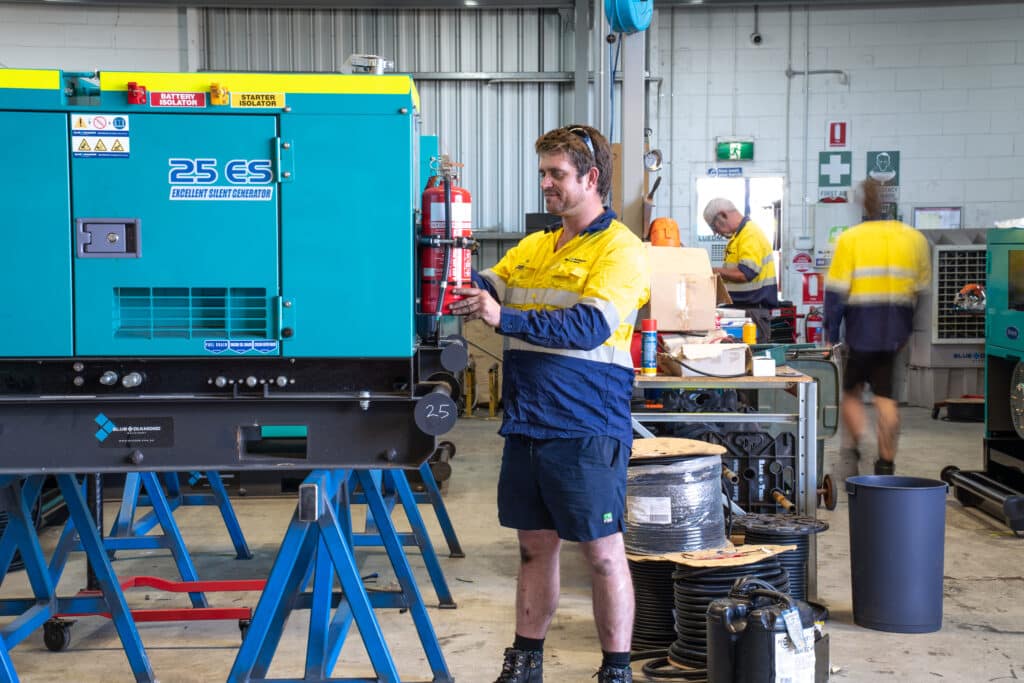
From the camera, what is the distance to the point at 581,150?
2.71 meters

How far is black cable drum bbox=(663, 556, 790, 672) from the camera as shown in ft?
10.6

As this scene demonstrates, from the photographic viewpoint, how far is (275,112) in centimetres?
244

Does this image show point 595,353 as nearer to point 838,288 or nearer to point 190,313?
point 190,313

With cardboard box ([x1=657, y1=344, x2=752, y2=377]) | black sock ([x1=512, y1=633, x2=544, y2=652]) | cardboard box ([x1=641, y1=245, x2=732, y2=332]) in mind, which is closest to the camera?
black sock ([x1=512, y1=633, x2=544, y2=652])

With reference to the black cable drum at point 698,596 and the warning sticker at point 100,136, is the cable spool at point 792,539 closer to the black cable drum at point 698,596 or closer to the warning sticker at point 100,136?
the black cable drum at point 698,596

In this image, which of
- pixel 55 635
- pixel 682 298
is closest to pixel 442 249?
pixel 55 635

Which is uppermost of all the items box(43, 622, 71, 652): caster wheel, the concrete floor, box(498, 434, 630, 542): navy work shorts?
box(498, 434, 630, 542): navy work shorts

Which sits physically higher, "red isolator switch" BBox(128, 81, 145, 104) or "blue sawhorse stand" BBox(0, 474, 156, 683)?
"red isolator switch" BBox(128, 81, 145, 104)

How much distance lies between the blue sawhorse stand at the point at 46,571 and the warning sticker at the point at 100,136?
102cm

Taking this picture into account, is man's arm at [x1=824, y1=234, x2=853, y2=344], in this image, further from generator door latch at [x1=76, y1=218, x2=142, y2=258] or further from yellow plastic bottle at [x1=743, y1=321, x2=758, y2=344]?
generator door latch at [x1=76, y1=218, x2=142, y2=258]

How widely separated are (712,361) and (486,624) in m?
1.31

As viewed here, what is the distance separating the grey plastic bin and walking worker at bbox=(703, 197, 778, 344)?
2.70 metres

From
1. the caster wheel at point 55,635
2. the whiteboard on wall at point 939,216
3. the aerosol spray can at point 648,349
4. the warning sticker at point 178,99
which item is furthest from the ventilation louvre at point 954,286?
the warning sticker at point 178,99

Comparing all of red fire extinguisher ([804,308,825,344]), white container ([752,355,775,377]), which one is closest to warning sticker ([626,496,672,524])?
white container ([752,355,775,377])
